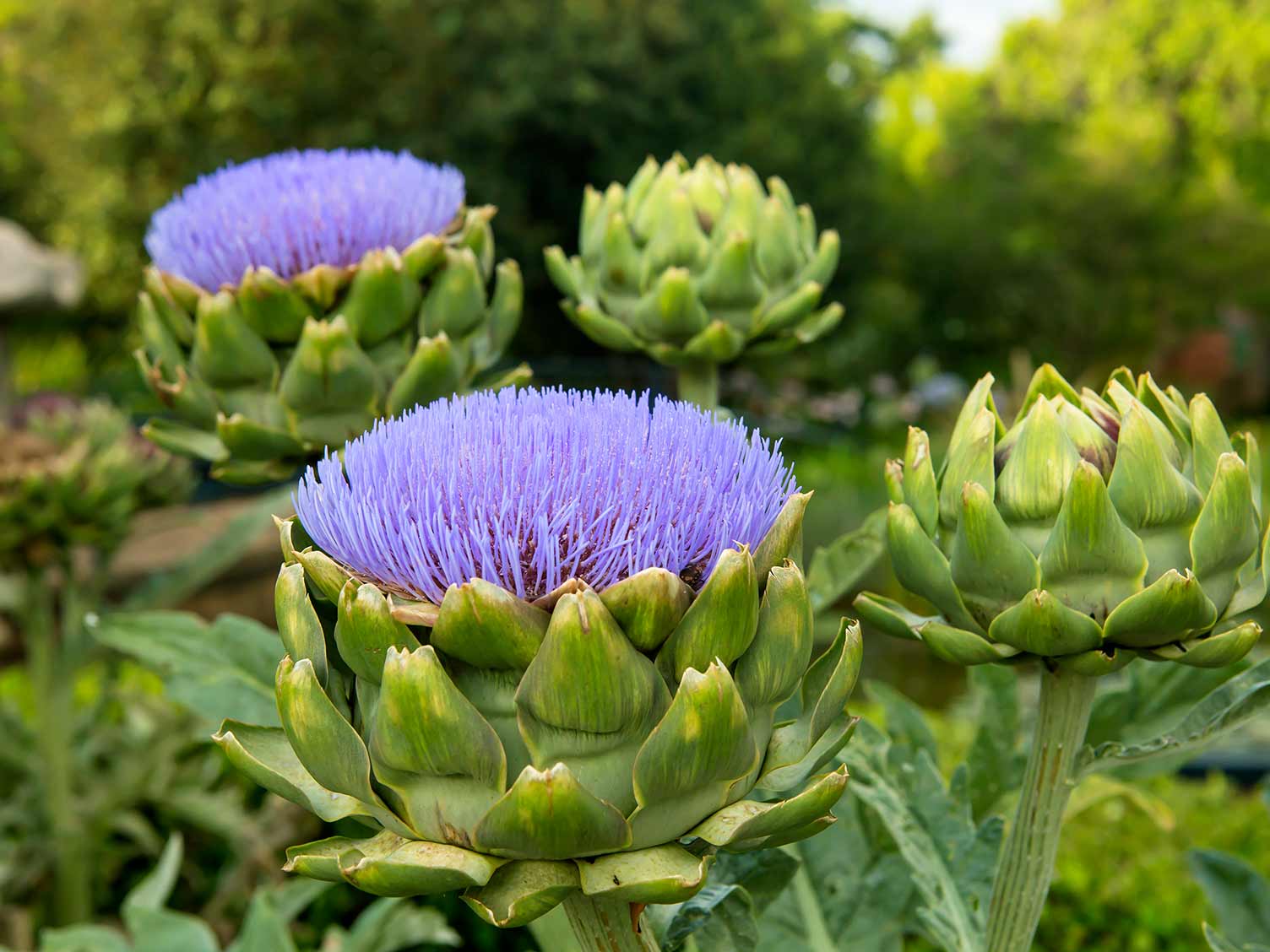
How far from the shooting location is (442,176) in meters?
1.14

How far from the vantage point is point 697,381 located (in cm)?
125

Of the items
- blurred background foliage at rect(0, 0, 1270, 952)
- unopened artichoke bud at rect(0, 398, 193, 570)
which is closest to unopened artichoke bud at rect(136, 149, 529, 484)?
unopened artichoke bud at rect(0, 398, 193, 570)

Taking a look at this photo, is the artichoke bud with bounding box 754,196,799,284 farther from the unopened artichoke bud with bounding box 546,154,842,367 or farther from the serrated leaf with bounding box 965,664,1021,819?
the serrated leaf with bounding box 965,664,1021,819

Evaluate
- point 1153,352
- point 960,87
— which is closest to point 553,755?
point 1153,352

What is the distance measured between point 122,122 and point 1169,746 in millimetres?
9403

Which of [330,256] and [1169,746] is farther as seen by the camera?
[330,256]

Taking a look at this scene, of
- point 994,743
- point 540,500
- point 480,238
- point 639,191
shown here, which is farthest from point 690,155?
point 540,500

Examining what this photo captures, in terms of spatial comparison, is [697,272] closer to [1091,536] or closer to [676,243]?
[676,243]

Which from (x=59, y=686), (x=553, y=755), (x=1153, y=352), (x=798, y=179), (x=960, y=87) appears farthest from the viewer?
(x=960, y=87)

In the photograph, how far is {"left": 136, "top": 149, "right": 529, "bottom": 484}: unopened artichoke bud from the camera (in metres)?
1.04

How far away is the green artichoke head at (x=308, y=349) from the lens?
1034 mm

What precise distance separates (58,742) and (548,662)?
1599 millimetres

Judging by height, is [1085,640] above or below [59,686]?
→ above

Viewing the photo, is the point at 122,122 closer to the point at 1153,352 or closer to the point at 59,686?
the point at 59,686
